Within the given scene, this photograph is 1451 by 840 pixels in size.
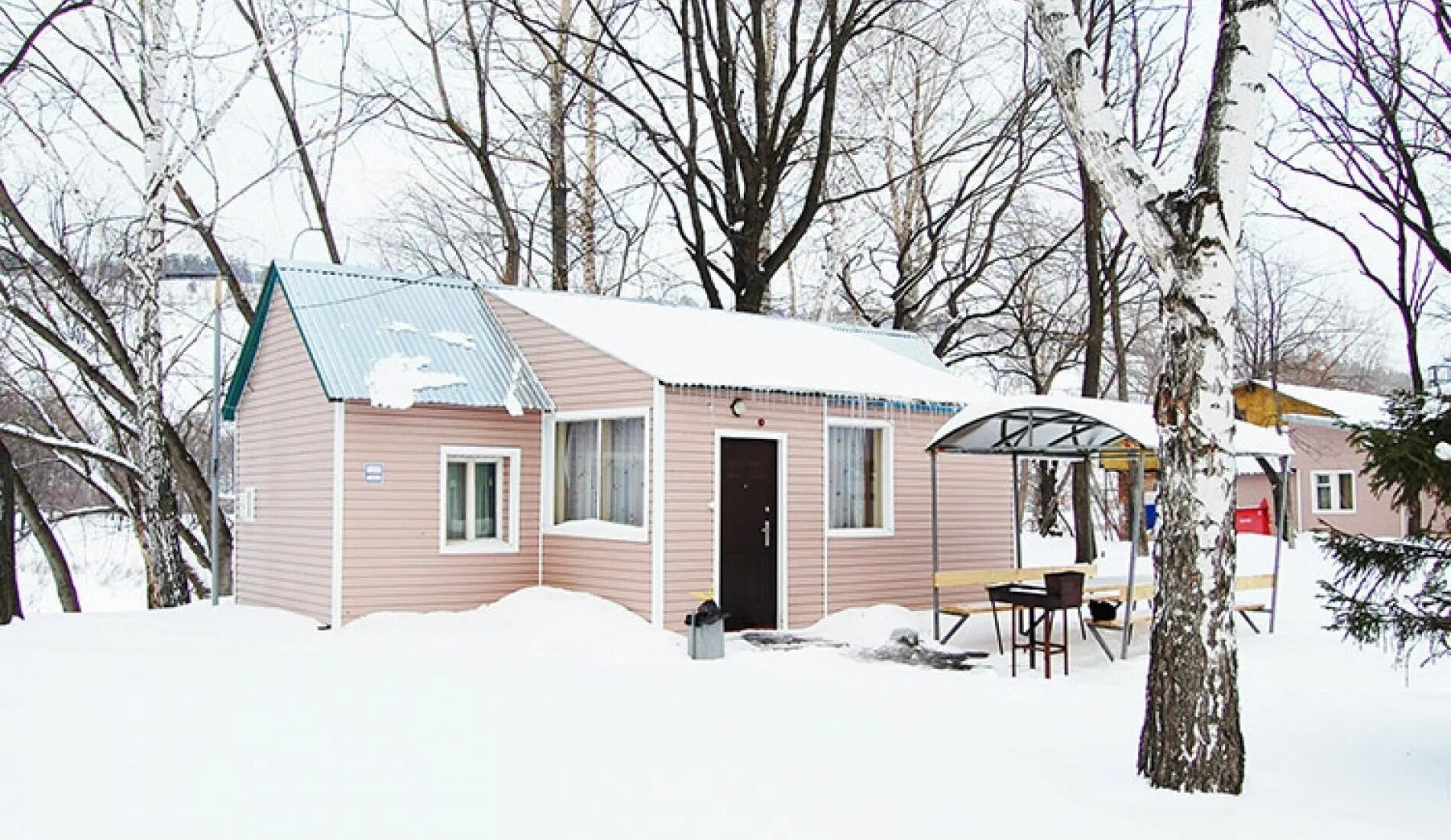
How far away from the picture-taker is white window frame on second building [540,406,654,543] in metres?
11.9

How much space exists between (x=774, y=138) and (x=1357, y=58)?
910 cm

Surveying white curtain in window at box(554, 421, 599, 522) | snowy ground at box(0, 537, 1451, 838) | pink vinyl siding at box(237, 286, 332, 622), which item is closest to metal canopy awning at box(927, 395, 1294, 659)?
snowy ground at box(0, 537, 1451, 838)

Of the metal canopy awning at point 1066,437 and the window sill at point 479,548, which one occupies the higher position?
the metal canopy awning at point 1066,437

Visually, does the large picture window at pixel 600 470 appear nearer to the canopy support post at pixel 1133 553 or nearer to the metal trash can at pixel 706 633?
the metal trash can at pixel 706 633

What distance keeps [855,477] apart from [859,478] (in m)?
0.07

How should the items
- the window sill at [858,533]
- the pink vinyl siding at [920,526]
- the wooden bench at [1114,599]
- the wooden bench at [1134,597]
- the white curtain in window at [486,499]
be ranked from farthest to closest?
1. the pink vinyl siding at [920,526]
2. the window sill at [858,533]
3. the white curtain in window at [486,499]
4. the wooden bench at [1134,597]
5. the wooden bench at [1114,599]

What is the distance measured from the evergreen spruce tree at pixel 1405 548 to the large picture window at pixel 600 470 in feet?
22.4

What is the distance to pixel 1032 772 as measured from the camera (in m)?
6.53

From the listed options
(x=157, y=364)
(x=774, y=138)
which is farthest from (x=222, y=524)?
(x=774, y=138)

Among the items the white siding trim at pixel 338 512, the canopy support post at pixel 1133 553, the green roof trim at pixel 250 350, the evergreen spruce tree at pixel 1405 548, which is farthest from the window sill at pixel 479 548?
the evergreen spruce tree at pixel 1405 548

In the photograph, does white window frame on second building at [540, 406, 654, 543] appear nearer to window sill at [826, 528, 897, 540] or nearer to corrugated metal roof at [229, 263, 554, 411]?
corrugated metal roof at [229, 263, 554, 411]

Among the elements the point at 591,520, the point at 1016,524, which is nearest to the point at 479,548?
the point at 591,520

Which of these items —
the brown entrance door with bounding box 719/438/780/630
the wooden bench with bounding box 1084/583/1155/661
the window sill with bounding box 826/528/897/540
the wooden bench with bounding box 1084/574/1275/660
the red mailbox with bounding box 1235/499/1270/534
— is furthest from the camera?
the red mailbox with bounding box 1235/499/1270/534

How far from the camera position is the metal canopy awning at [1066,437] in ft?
35.4
